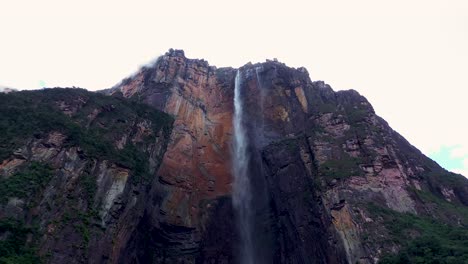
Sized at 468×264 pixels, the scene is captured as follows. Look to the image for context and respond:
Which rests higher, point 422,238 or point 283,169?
point 283,169

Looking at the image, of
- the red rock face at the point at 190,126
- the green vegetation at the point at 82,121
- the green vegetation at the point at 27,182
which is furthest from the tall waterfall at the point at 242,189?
the green vegetation at the point at 27,182

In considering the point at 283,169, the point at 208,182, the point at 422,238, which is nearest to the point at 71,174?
the point at 208,182

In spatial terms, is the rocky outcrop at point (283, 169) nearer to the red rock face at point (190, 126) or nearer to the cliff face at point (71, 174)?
the red rock face at point (190, 126)

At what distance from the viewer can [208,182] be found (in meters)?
38.6

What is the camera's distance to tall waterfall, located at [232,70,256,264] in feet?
115

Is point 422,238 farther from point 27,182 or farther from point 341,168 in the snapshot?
point 27,182

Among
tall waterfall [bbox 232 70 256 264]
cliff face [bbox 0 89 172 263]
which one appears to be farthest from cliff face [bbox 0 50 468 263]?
tall waterfall [bbox 232 70 256 264]

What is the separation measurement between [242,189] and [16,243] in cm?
2137

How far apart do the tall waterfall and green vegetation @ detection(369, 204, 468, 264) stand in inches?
454

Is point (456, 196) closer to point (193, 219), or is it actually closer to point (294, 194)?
point (294, 194)

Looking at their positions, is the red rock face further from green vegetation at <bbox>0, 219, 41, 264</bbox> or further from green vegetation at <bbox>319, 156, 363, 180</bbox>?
green vegetation at <bbox>0, 219, 41, 264</bbox>

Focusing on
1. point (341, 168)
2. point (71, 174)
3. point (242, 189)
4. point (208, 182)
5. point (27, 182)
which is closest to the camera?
point (27, 182)

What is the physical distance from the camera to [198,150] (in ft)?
Answer: 133

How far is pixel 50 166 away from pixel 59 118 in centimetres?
444
